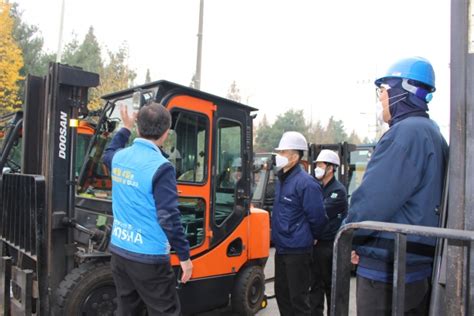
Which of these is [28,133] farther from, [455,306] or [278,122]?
[278,122]

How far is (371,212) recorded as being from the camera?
6.88 feet

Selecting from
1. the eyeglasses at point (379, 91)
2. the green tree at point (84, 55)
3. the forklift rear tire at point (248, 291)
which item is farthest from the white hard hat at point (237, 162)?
the green tree at point (84, 55)

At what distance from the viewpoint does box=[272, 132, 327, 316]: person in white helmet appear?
4129mm

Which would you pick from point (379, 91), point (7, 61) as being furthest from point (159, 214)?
point (7, 61)

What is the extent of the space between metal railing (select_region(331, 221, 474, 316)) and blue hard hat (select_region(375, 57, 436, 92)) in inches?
38.1

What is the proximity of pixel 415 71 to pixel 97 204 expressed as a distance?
309 centimetres

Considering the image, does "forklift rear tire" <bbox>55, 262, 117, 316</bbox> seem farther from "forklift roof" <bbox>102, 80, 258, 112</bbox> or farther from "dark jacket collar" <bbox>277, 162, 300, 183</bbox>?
"dark jacket collar" <bbox>277, 162, 300, 183</bbox>

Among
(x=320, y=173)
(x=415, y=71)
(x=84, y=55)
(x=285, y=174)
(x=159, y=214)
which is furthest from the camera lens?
(x=84, y=55)

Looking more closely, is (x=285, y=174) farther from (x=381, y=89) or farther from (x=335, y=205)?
(x=381, y=89)

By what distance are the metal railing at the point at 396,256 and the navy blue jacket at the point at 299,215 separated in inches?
91.6

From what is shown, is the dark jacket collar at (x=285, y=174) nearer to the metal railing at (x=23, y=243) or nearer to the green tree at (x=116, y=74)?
the metal railing at (x=23, y=243)

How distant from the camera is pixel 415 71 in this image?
230 centimetres

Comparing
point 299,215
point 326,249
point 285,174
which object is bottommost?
point 326,249

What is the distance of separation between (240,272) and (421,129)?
3.22 meters
